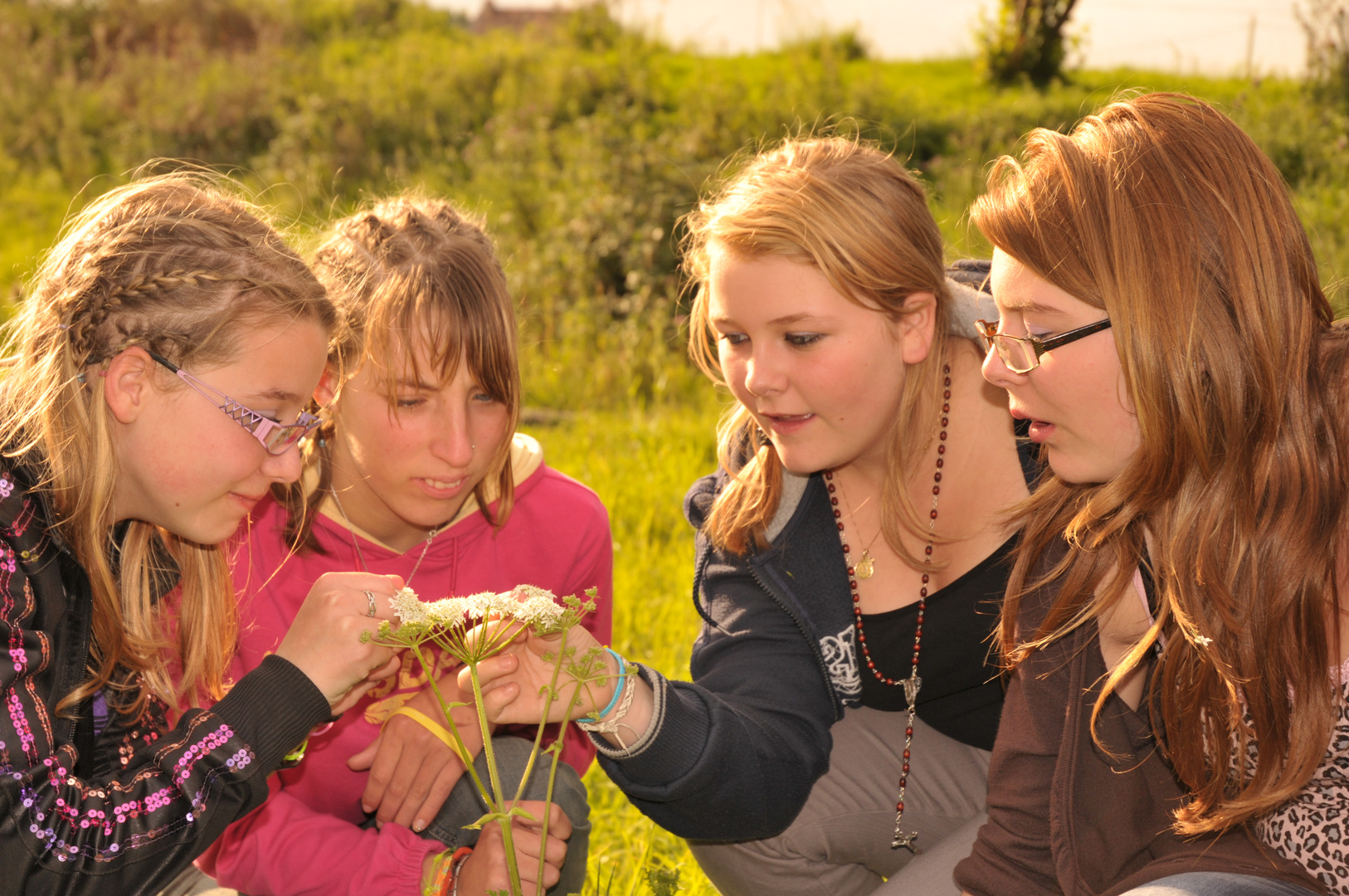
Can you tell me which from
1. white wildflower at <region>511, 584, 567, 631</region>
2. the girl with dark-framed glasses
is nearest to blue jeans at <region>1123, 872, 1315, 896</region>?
the girl with dark-framed glasses

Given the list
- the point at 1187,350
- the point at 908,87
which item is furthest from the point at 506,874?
the point at 908,87

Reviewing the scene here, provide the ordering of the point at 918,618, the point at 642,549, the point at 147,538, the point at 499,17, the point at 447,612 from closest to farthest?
the point at 447,612 < the point at 147,538 < the point at 918,618 < the point at 642,549 < the point at 499,17

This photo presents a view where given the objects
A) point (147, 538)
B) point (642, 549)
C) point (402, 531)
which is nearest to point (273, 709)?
point (147, 538)

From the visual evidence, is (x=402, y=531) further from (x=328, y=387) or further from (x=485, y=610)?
(x=485, y=610)

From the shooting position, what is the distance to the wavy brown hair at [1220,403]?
1801mm

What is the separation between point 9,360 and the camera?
6.38 ft

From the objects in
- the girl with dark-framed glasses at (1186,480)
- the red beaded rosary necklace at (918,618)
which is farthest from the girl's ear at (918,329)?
the girl with dark-framed glasses at (1186,480)

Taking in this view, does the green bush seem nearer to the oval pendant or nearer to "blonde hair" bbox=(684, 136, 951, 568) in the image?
"blonde hair" bbox=(684, 136, 951, 568)

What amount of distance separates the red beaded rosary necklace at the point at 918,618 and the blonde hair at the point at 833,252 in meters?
0.03

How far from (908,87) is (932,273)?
1095 centimetres

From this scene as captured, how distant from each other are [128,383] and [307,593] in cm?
65

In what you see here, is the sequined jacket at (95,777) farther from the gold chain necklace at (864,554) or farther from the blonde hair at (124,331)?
the gold chain necklace at (864,554)

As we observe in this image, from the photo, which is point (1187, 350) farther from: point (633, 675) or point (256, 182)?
point (256, 182)

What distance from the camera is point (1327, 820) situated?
1.84 m
